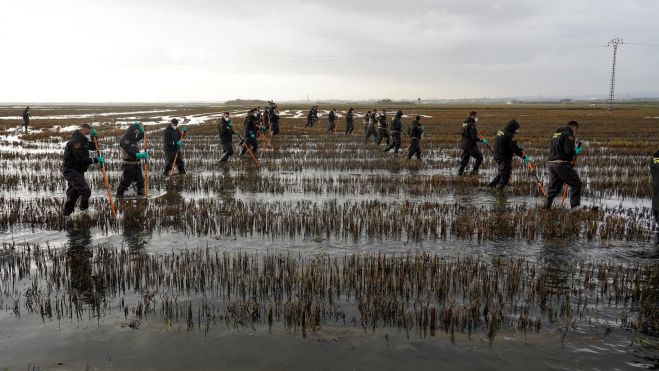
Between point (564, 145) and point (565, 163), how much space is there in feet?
1.31

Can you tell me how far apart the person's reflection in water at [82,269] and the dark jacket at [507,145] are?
1020cm

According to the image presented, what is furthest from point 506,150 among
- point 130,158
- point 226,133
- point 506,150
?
point 226,133

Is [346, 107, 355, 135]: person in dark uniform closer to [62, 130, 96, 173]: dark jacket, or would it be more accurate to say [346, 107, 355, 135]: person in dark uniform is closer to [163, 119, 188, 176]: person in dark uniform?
[163, 119, 188, 176]: person in dark uniform

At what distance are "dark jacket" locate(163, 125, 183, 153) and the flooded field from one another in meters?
3.05

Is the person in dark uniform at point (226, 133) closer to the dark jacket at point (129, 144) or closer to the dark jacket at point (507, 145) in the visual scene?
the dark jacket at point (129, 144)

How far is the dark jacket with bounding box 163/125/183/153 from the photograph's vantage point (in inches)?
579

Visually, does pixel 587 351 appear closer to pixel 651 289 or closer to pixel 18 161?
pixel 651 289

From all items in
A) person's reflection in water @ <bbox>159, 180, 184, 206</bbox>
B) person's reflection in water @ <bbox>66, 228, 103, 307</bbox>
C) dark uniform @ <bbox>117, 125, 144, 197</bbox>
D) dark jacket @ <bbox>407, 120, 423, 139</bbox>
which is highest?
dark jacket @ <bbox>407, 120, 423, 139</bbox>

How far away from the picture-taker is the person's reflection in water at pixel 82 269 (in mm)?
5844

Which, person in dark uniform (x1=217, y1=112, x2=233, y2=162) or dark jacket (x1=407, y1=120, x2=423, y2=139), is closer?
person in dark uniform (x1=217, y1=112, x2=233, y2=162)

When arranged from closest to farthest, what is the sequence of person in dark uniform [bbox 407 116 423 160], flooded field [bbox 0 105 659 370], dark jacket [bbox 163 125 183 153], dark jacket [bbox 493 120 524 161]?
flooded field [bbox 0 105 659 370] → dark jacket [bbox 493 120 524 161] → dark jacket [bbox 163 125 183 153] → person in dark uniform [bbox 407 116 423 160]

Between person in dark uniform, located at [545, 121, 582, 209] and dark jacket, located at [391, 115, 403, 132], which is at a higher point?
dark jacket, located at [391, 115, 403, 132]

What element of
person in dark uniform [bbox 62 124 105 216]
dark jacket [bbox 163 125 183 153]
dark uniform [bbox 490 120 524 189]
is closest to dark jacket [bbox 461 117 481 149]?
dark uniform [bbox 490 120 524 189]

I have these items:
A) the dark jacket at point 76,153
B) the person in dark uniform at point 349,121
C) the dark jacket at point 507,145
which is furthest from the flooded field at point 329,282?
the person in dark uniform at point 349,121
